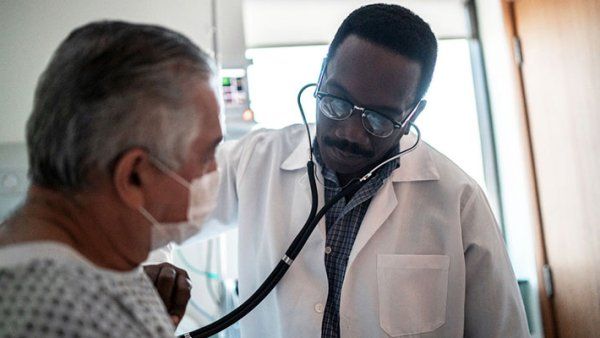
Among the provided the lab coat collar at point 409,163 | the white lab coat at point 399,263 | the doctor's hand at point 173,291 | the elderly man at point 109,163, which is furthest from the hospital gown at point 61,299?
the lab coat collar at point 409,163

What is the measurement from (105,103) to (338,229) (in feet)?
2.57

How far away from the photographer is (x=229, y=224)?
1469 millimetres

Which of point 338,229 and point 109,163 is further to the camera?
point 338,229

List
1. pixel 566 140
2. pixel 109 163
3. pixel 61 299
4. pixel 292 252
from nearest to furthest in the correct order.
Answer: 1. pixel 61 299
2. pixel 109 163
3. pixel 292 252
4. pixel 566 140

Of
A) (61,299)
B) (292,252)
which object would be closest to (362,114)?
(292,252)

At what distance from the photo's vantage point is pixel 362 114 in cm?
124

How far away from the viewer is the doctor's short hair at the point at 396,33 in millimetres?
1267

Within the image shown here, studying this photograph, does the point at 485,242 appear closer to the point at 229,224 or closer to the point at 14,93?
the point at 229,224

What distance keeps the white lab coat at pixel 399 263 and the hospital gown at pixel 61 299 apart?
2.12 ft

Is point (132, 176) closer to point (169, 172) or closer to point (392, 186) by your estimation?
point (169, 172)

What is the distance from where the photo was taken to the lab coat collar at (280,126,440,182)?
1399 mm

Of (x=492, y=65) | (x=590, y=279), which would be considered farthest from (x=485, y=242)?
(x=492, y=65)

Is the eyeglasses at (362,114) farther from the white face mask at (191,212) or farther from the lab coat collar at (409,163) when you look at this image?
the white face mask at (191,212)

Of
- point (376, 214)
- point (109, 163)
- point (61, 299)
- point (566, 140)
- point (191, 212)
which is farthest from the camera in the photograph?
point (566, 140)
